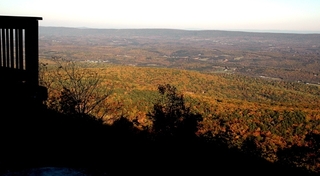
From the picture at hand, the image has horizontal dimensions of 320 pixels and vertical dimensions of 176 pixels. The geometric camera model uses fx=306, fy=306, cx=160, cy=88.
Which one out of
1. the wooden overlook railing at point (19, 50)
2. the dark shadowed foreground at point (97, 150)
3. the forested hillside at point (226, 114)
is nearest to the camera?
the wooden overlook railing at point (19, 50)

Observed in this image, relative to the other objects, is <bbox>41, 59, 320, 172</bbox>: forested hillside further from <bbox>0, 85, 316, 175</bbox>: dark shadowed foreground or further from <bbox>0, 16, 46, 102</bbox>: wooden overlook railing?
<bbox>0, 16, 46, 102</bbox>: wooden overlook railing

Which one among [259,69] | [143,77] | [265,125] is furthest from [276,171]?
[259,69]

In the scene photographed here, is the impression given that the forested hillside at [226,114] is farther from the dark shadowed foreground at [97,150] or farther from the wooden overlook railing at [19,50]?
the wooden overlook railing at [19,50]

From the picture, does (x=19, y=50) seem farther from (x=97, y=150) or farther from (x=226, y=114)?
(x=226, y=114)

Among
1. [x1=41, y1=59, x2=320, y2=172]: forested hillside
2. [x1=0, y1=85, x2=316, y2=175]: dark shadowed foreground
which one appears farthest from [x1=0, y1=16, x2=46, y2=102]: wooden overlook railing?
[x1=41, y1=59, x2=320, y2=172]: forested hillside

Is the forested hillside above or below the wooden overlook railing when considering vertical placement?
below

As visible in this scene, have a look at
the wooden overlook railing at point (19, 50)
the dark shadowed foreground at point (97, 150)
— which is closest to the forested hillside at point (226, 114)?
the dark shadowed foreground at point (97, 150)

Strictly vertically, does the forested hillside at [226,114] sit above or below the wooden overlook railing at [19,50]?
below

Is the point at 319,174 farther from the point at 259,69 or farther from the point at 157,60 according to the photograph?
the point at 157,60
